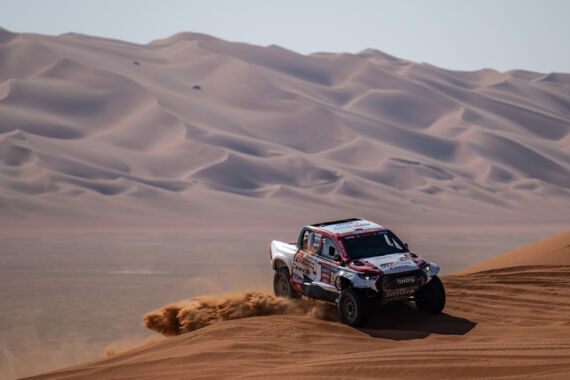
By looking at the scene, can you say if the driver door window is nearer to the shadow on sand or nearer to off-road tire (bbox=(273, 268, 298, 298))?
off-road tire (bbox=(273, 268, 298, 298))

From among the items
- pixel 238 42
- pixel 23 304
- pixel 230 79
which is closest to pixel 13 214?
pixel 23 304

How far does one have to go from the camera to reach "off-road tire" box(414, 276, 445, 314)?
38.6 feet

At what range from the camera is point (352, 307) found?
36.6 feet

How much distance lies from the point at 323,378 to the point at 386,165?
2939 inches

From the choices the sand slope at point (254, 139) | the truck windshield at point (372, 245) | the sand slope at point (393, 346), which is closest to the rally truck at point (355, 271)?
the truck windshield at point (372, 245)

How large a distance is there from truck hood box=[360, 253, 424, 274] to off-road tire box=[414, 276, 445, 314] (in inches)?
17.8

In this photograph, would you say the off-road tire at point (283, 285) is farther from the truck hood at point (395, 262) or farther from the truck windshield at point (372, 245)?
the truck hood at point (395, 262)

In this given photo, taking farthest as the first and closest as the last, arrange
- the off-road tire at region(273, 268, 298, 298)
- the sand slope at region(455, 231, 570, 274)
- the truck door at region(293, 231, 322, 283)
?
the sand slope at region(455, 231, 570, 274) < the off-road tire at region(273, 268, 298, 298) < the truck door at region(293, 231, 322, 283)

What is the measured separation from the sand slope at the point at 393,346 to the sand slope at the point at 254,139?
3976cm

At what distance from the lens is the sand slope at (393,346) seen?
8.02 meters

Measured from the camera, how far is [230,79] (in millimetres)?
113750

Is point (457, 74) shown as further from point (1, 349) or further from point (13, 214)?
point (1, 349)

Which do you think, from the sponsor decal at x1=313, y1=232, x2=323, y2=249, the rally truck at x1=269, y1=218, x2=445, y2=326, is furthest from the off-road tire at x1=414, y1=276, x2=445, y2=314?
the sponsor decal at x1=313, y1=232, x2=323, y2=249

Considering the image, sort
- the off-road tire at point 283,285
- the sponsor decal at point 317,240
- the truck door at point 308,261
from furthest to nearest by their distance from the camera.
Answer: the off-road tire at point 283,285 → the sponsor decal at point 317,240 → the truck door at point 308,261
